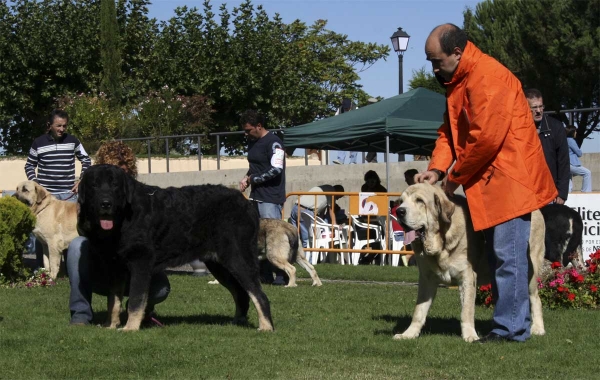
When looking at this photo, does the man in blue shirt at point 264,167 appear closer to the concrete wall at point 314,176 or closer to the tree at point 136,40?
the concrete wall at point 314,176

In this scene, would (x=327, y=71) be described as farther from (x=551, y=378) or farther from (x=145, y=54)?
(x=551, y=378)

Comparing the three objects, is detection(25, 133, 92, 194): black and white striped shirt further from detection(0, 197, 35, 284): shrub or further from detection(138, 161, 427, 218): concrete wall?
detection(138, 161, 427, 218): concrete wall

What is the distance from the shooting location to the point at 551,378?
5305mm

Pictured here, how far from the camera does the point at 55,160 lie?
11.9 m

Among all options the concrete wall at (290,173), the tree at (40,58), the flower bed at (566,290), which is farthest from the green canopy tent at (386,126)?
the tree at (40,58)

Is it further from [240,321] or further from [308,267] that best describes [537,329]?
[308,267]

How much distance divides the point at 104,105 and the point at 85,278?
75.8ft

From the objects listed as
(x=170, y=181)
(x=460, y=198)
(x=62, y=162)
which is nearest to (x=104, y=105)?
(x=170, y=181)

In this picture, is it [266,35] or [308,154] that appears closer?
[308,154]

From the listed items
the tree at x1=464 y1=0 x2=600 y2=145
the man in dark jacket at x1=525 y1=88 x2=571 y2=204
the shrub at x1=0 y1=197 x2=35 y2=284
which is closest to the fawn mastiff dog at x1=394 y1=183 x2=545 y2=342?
Answer: the man in dark jacket at x1=525 y1=88 x2=571 y2=204

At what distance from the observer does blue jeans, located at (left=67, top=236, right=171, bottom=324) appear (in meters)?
7.31

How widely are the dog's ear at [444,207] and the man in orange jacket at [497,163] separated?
15 centimetres

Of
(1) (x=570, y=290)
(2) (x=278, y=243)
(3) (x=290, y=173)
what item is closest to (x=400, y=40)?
(3) (x=290, y=173)

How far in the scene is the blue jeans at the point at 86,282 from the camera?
7.31m
